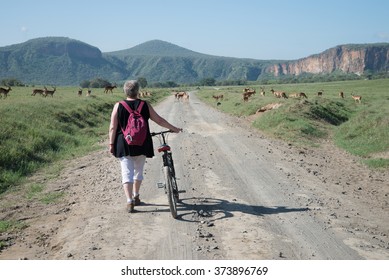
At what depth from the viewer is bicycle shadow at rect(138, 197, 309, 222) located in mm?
6242

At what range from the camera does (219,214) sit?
6340mm

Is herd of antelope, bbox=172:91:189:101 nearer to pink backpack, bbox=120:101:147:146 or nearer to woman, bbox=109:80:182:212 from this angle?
woman, bbox=109:80:182:212

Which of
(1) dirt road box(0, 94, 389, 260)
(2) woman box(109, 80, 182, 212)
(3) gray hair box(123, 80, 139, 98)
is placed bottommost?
(1) dirt road box(0, 94, 389, 260)

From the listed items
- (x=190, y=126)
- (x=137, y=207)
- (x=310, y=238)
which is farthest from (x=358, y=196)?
(x=190, y=126)

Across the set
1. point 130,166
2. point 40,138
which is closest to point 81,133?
point 40,138

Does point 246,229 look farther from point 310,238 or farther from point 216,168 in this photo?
point 216,168

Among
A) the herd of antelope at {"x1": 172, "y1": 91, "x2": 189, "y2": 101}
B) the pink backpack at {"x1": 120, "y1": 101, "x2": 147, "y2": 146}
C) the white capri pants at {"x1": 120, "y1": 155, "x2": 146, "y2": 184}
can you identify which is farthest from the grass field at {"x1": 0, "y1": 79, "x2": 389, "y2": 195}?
the herd of antelope at {"x1": 172, "y1": 91, "x2": 189, "y2": 101}

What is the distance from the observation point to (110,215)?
21.0 feet

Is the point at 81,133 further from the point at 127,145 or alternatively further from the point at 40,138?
the point at 127,145

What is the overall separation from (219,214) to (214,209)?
269 mm

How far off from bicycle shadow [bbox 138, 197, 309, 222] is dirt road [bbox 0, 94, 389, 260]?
2cm

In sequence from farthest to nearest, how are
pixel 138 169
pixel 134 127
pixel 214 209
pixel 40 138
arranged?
pixel 40 138
pixel 214 209
pixel 138 169
pixel 134 127

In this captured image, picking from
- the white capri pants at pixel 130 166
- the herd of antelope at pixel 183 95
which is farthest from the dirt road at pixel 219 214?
the herd of antelope at pixel 183 95

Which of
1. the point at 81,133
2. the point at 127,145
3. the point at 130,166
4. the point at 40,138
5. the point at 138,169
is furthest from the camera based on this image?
the point at 81,133
